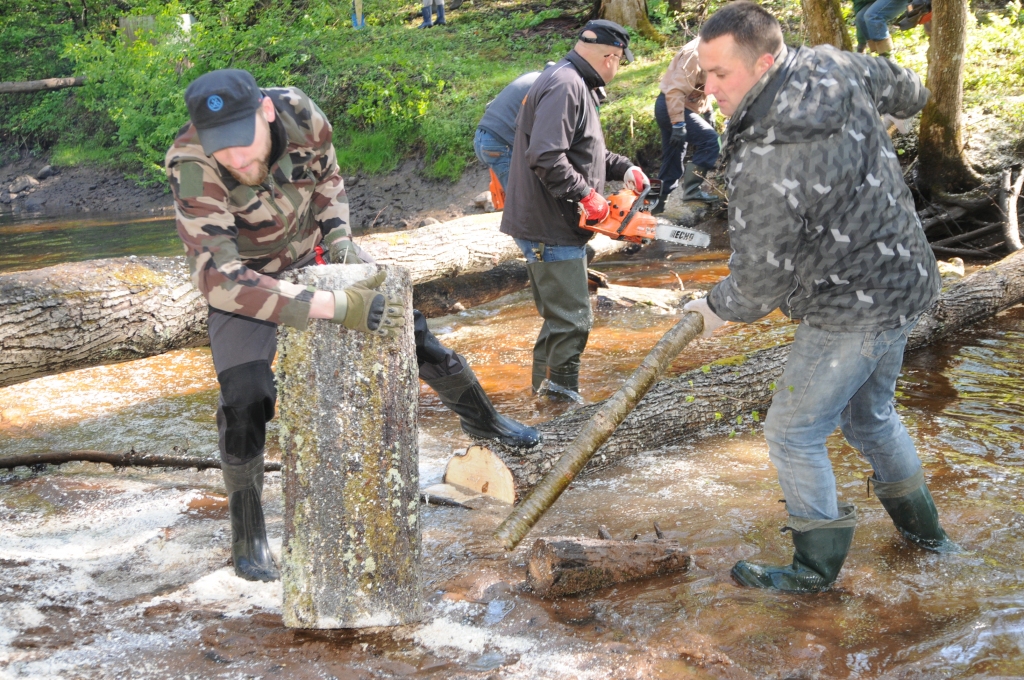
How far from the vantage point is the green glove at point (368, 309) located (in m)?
2.68

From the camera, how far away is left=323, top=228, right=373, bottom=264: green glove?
3.37 meters

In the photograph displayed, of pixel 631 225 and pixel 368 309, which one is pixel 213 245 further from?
pixel 631 225

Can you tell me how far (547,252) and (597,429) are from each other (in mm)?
2226

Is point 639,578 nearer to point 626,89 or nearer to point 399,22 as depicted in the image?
point 626,89

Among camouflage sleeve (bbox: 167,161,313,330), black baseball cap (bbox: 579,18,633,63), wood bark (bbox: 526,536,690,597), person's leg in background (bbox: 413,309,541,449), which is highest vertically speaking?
black baseball cap (bbox: 579,18,633,63)

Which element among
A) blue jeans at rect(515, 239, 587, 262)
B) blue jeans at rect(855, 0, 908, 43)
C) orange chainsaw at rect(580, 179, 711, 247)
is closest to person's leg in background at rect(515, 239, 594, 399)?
blue jeans at rect(515, 239, 587, 262)

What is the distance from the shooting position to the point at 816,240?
2717 mm

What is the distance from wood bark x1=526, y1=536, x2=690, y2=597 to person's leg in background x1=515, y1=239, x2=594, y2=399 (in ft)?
7.39

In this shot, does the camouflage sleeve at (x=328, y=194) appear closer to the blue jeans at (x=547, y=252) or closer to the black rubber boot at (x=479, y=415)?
the black rubber boot at (x=479, y=415)

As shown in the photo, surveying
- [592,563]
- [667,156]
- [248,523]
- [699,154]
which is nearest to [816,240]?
[592,563]

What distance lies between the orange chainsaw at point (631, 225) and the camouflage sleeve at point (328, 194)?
1.98 m

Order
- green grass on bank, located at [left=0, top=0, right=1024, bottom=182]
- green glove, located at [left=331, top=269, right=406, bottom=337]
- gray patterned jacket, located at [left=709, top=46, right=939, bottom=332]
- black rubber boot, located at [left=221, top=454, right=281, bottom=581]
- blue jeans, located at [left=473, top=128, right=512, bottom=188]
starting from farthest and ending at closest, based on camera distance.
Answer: green grass on bank, located at [left=0, top=0, right=1024, bottom=182]
blue jeans, located at [left=473, top=128, right=512, bottom=188]
black rubber boot, located at [left=221, top=454, right=281, bottom=581]
green glove, located at [left=331, top=269, right=406, bottom=337]
gray patterned jacket, located at [left=709, top=46, right=939, bottom=332]

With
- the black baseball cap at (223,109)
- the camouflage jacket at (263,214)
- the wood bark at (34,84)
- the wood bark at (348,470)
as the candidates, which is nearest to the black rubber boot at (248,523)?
the wood bark at (348,470)

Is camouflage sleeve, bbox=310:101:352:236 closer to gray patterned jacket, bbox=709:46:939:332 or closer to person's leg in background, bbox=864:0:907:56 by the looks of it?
gray patterned jacket, bbox=709:46:939:332
